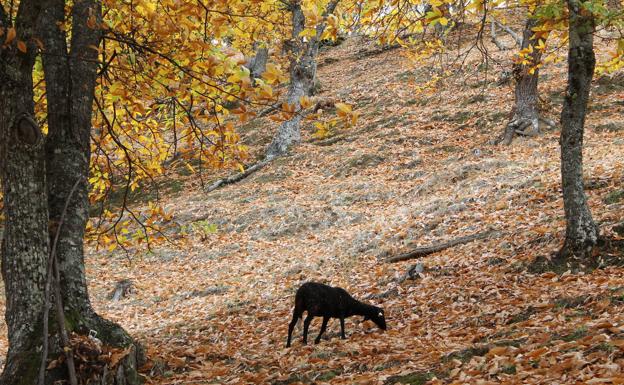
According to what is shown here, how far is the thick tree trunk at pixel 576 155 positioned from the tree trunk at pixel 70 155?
6.83 meters

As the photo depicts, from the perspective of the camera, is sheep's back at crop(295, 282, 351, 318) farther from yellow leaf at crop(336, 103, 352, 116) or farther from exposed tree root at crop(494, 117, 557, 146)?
exposed tree root at crop(494, 117, 557, 146)

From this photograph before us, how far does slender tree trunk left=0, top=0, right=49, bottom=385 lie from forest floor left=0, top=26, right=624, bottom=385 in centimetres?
191

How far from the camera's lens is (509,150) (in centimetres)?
1698

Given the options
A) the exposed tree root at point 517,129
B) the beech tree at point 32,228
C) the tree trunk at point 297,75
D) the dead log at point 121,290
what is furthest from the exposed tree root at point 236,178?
the beech tree at point 32,228

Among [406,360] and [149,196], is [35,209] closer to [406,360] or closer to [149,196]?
[406,360]

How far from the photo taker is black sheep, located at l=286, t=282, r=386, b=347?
8156 millimetres

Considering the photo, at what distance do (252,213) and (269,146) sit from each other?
690 centimetres

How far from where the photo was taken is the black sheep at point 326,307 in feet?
26.8

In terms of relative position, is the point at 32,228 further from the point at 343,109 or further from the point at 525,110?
the point at 525,110

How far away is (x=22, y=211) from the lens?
5551mm

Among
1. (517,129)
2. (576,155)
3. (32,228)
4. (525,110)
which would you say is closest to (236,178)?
(517,129)

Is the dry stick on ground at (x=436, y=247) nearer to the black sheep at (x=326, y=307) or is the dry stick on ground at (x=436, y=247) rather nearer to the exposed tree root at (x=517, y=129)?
the black sheep at (x=326, y=307)

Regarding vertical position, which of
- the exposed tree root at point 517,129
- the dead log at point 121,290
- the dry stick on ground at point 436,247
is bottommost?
the dead log at point 121,290

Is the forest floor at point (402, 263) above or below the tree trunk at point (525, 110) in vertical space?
below
